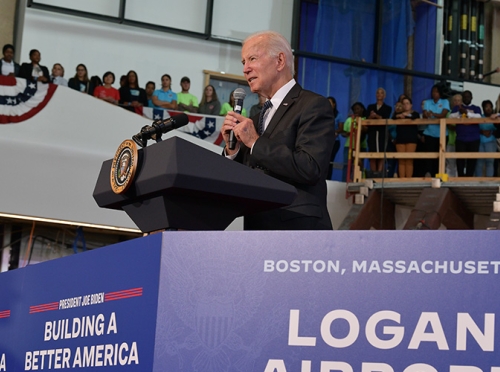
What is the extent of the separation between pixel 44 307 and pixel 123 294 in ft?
1.06

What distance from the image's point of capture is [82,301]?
1725 mm

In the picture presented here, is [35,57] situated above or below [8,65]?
above

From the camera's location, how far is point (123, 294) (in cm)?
161

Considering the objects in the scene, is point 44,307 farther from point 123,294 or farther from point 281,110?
point 281,110

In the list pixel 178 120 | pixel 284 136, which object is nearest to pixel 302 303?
pixel 178 120

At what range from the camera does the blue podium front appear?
133 centimetres

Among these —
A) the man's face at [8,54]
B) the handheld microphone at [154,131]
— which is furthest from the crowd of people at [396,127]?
the handheld microphone at [154,131]

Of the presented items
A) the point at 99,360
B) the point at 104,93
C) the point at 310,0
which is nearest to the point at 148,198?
the point at 99,360

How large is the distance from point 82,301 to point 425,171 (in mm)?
8773

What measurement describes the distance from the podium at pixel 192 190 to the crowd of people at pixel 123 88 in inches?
295

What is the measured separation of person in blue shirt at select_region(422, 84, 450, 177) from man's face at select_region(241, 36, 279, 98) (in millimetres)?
7939

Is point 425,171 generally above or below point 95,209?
above

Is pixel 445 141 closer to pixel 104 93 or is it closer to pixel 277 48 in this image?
pixel 104 93

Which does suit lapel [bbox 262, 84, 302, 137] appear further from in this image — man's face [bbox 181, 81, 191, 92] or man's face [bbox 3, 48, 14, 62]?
man's face [bbox 181, 81, 191, 92]
